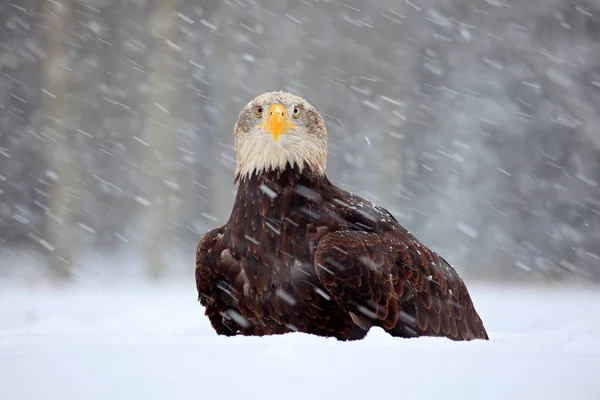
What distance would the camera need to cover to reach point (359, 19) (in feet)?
30.7

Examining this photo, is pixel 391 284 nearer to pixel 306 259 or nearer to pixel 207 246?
pixel 306 259

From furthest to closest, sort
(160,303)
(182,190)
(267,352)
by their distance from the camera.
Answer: (182,190) → (160,303) → (267,352)

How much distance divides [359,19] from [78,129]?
4.35 m

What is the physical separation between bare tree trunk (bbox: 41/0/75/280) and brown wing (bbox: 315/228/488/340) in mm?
6495

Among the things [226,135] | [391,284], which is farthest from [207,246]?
[226,135]

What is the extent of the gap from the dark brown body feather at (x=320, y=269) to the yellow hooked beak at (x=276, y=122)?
0.79ft

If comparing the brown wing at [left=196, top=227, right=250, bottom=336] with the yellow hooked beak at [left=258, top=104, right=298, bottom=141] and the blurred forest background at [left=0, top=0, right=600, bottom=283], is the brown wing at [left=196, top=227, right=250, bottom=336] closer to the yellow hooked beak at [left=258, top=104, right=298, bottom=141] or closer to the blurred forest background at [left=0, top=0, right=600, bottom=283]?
the yellow hooked beak at [left=258, top=104, right=298, bottom=141]

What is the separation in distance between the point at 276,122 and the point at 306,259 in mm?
729

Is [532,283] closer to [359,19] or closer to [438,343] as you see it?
[359,19]

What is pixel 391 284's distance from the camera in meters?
3.13

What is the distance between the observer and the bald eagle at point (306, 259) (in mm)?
3090

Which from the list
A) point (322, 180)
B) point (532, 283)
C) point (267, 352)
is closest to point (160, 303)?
point (322, 180)

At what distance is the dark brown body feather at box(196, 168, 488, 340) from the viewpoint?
10.1 feet

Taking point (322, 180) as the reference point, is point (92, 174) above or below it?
below
